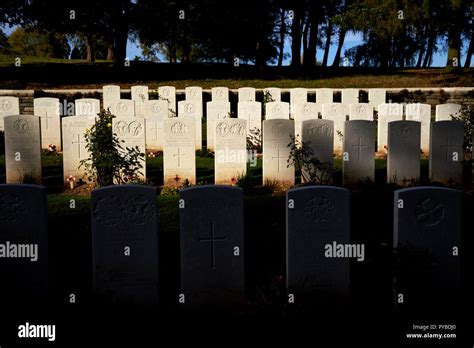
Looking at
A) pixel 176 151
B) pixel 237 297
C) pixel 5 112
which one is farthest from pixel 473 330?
pixel 5 112

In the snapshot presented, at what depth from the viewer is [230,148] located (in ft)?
32.6

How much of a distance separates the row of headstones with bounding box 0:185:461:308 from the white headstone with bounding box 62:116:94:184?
4617 millimetres

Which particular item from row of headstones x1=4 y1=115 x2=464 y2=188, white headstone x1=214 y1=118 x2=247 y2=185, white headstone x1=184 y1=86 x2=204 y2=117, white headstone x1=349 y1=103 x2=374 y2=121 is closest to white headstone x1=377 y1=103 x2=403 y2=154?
white headstone x1=349 y1=103 x2=374 y2=121

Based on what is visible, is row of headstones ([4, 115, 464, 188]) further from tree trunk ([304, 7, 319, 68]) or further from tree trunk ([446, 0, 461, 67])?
tree trunk ([304, 7, 319, 68])

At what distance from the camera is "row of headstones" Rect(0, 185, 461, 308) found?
18.2 ft

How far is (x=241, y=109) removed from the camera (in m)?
13.5

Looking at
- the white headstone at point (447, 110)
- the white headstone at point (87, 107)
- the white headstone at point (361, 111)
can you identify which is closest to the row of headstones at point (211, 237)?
the white headstone at point (447, 110)

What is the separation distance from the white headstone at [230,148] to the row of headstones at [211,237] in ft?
14.1

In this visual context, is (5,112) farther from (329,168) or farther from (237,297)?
(237,297)

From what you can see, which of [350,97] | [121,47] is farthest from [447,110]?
[121,47]

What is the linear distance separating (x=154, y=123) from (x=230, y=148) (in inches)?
143

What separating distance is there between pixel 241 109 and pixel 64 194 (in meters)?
5.19

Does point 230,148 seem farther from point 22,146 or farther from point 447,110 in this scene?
point 447,110

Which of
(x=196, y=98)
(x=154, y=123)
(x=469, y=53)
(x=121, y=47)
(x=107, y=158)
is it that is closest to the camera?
(x=107, y=158)
